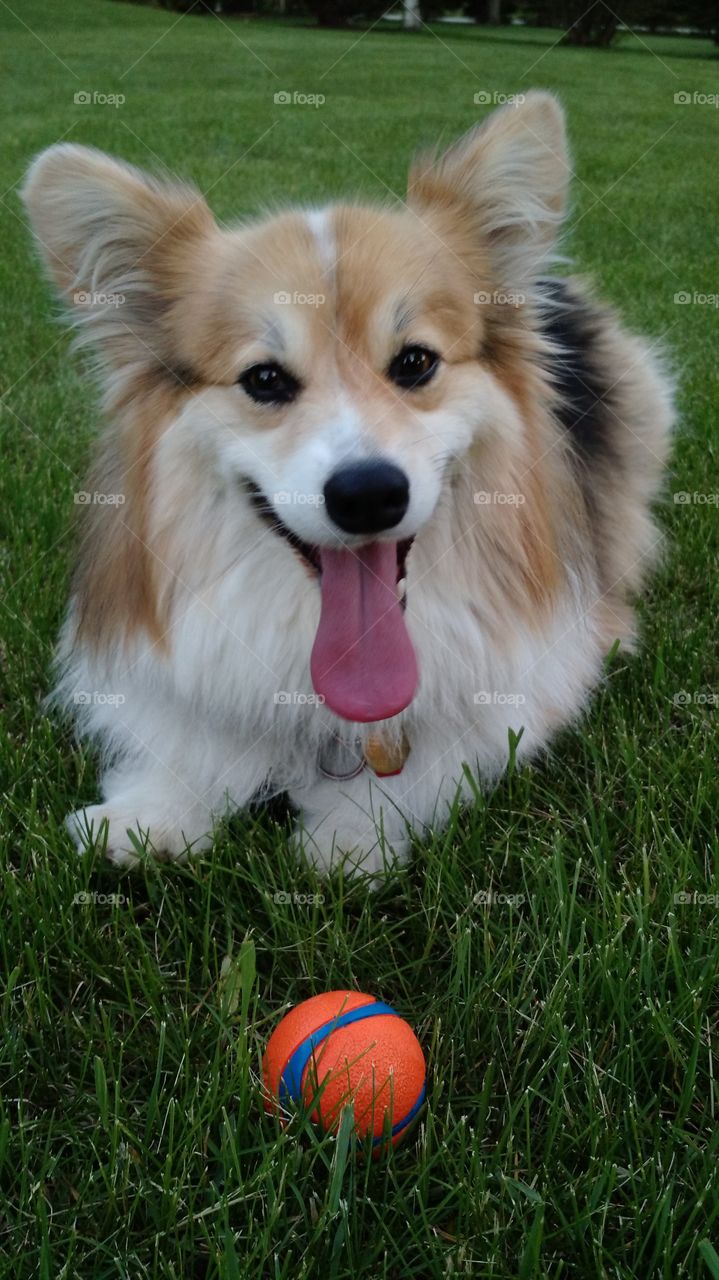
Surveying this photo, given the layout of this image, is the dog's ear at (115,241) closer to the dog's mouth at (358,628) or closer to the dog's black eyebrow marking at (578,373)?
the dog's mouth at (358,628)

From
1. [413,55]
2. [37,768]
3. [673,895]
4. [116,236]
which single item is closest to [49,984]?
[37,768]

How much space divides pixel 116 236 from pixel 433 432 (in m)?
0.79

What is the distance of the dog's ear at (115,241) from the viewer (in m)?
2.12

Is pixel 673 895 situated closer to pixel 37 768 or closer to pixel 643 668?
pixel 643 668

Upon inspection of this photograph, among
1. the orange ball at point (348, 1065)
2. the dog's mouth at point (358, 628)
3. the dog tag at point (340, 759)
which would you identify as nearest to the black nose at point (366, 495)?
the dog's mouth at point (358, 628)

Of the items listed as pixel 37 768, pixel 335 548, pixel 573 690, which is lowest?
pixel 37 768

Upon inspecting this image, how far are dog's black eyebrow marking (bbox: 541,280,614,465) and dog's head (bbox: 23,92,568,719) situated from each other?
309mm

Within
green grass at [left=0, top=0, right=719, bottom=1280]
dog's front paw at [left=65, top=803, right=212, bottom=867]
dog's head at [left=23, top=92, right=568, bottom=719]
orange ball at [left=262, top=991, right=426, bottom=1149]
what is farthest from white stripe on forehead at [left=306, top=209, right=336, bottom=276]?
orange ball at [left=262, top=991, right=426, bottom=1149]

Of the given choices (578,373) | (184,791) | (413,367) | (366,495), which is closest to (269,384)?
(413,367)

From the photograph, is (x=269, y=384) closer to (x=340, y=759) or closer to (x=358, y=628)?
(x=358, y=628)

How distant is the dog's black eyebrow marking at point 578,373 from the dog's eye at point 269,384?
657mm

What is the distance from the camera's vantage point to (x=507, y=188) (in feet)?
7.44

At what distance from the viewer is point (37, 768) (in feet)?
7.79

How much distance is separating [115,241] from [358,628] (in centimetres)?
95
